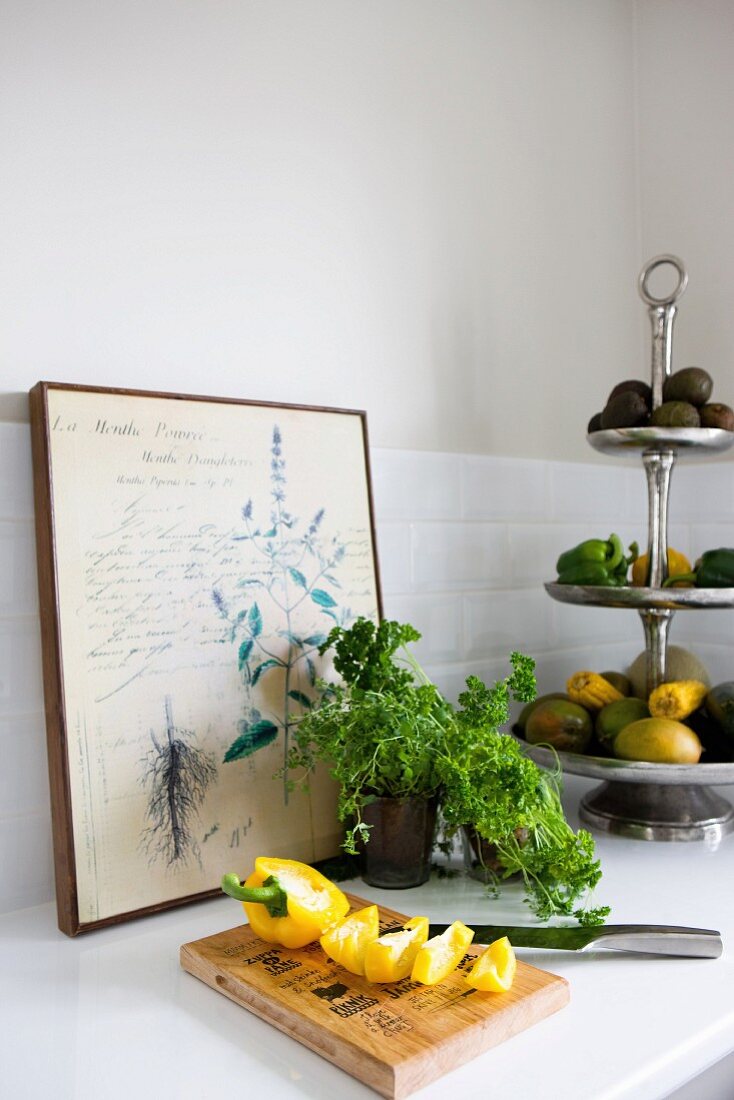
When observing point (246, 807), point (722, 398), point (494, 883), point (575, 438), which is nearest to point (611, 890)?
point (494, 883)

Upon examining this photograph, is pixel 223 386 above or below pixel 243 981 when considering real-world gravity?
above

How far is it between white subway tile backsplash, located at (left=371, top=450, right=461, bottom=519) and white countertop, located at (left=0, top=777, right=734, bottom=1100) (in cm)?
51

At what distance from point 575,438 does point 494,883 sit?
2.54ft

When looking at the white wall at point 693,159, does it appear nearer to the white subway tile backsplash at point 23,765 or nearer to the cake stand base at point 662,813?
the cake stand base at point 662,813

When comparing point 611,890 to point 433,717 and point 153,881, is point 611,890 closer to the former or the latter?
point 433,717

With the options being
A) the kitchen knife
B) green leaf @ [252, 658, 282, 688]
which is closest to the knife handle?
the kitchen knife

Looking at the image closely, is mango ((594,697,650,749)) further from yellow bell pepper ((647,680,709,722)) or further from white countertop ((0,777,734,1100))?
white countertop ((0,777,734,1100))

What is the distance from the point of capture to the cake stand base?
1.15 meters

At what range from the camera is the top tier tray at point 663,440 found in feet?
3.79

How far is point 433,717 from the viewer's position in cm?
97

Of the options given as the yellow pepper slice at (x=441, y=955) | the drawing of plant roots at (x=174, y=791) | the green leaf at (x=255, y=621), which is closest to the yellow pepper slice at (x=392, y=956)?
the yellow pepper slice at (x=441, y=955)

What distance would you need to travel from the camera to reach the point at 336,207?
121cm

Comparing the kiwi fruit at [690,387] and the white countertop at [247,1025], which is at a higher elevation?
the kiwi fruit at [690,387]

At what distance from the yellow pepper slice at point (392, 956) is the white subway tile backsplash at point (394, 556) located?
0.55 meters
